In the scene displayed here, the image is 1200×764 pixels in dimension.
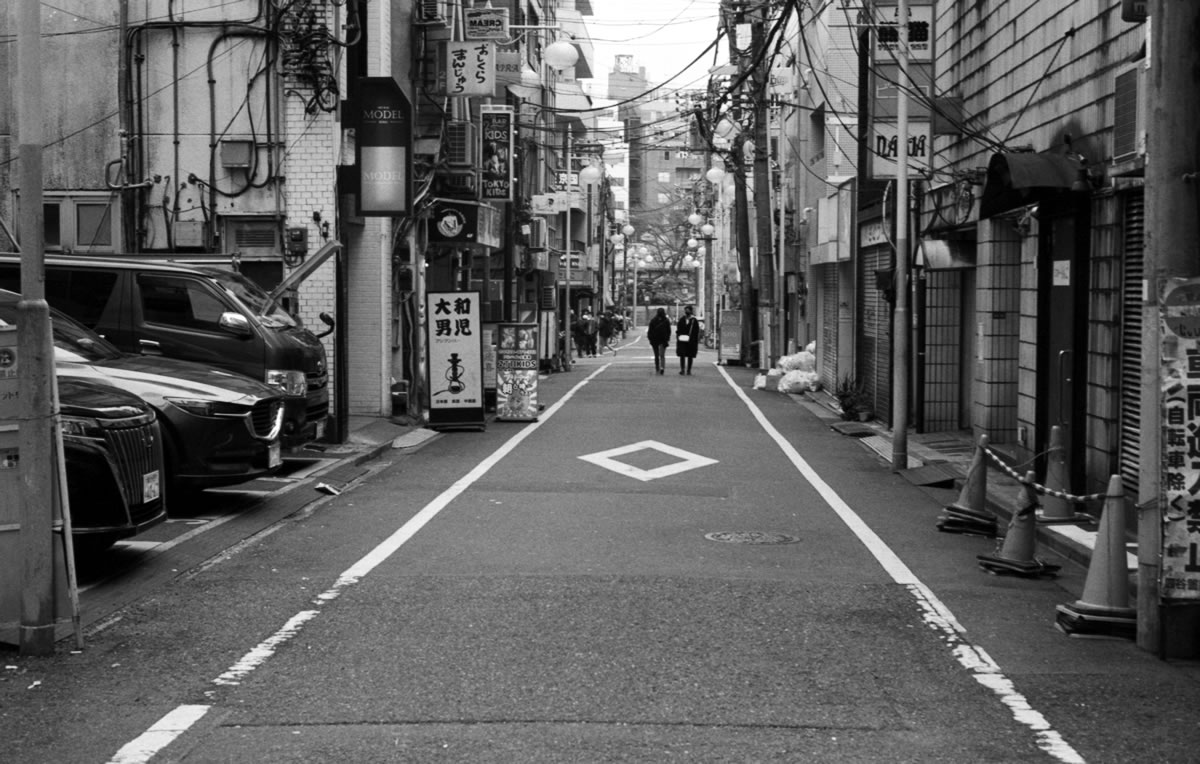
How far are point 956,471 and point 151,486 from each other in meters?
9.83

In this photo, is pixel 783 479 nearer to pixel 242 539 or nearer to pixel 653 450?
pixel 653 450

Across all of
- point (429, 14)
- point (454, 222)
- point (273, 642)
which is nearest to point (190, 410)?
point (273, 642)

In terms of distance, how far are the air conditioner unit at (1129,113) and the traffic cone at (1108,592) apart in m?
4.59

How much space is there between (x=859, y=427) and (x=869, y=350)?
149 inches

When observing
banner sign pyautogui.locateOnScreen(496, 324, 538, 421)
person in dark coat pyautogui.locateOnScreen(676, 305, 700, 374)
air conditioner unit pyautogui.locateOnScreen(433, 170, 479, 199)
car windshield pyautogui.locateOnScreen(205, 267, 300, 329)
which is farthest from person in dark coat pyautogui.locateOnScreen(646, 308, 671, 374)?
car windshield pyautogui.locateOnScreen(205, 267, 300, 329)

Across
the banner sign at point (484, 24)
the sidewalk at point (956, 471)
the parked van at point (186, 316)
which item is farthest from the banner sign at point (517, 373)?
the parked van at point (186, 316)

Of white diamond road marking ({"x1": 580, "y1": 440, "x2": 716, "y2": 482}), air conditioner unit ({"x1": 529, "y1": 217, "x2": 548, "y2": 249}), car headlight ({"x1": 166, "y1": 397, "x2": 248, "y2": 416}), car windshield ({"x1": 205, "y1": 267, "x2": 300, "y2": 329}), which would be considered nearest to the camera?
car headlight ({"x1": 166, "y1": 397, "x2": 248, "y2": 416})

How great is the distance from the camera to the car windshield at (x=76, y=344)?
40.5 ft

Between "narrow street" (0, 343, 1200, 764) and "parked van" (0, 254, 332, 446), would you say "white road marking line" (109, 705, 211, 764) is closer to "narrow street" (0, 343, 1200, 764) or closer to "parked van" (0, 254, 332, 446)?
"narrow street" (0, 343, 1200, 764)

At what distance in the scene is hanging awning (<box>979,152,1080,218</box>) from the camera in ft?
44.8

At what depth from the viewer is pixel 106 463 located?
30.8ft

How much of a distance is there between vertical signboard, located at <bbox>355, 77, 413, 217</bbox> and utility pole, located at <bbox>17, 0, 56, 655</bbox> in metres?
13.6

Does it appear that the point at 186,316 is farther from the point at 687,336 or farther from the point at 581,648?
the point at 687,336

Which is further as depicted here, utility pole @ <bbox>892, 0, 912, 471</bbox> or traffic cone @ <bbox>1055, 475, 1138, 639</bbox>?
utility pole @ <bbox>892, 0, 912, 471</bbox>
